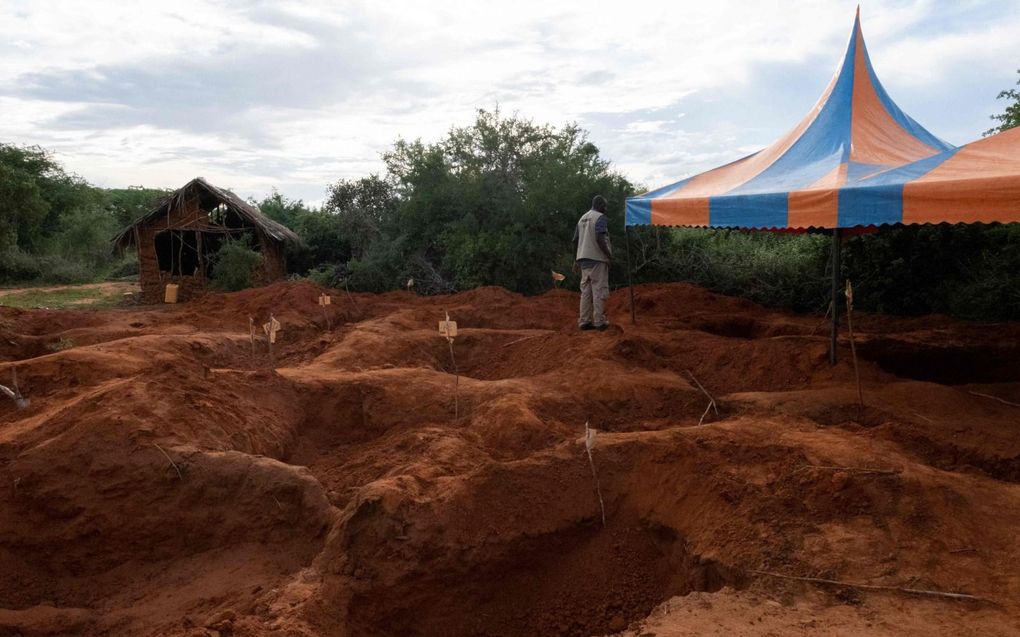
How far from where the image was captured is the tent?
5.02 metres

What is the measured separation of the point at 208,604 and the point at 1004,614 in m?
3.79

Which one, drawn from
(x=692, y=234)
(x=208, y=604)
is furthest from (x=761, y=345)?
(x=692, y=234)

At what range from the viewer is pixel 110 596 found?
4.04 metres

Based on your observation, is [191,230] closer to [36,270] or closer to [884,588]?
[36,270]

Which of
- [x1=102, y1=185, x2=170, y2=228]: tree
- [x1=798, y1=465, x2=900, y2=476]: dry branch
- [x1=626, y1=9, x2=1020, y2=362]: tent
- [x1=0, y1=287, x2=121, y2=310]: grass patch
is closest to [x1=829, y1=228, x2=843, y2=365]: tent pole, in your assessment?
[x1=626, y1=9, x2=1020, y2=362]: tent

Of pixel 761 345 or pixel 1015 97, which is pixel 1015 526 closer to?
pixel 761 345

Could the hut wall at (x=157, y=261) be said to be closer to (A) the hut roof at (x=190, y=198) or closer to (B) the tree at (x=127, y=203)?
(A) the hut roof at (x=190, y=198)

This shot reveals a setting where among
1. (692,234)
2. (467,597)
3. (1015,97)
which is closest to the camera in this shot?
(467,597)

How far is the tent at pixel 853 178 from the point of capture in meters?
5.02

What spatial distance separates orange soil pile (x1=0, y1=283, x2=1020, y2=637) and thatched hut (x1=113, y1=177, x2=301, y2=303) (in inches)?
460

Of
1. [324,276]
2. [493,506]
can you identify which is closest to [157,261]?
[324,276]

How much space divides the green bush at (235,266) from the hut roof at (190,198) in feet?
2.22

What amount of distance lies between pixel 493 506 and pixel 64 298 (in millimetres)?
18759

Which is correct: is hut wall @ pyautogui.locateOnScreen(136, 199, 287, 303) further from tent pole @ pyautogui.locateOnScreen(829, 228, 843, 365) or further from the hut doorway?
tent pole @ pyautogui.locateOnScreen(829, 228, 843, 365)
